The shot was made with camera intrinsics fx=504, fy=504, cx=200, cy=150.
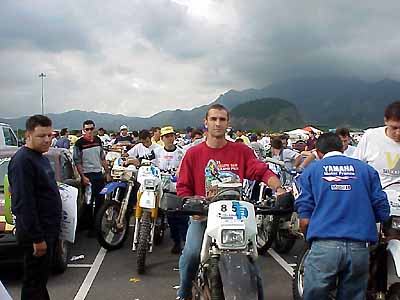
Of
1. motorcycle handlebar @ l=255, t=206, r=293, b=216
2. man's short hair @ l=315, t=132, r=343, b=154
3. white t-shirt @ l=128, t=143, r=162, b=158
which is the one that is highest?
man's short hair @ l=315, t=132, r=343, b=154

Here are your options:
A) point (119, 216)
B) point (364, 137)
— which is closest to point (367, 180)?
point (364, 137)

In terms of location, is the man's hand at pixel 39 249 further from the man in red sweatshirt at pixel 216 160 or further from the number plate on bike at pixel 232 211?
the number plate on bike at pixel 232 211

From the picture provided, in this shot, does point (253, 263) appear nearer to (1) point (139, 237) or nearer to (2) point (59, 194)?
(2) point (59, 194)

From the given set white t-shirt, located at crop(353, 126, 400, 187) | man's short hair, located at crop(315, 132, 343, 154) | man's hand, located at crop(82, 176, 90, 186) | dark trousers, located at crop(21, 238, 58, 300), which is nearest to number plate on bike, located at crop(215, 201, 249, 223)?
man's short hair, located at crop(315, 132, 343, 154)

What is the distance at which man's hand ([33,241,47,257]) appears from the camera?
3941 mm

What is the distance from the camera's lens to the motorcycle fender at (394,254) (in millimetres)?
3749

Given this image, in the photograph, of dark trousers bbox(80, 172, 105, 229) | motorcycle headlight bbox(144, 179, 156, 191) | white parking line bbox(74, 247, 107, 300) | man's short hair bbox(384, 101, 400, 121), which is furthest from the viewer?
dark trousers bbox(80, 172, 105, 229)

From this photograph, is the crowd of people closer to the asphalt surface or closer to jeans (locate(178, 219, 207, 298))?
jeans (locate(178, 219, 207, 298))

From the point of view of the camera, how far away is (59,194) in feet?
14.0

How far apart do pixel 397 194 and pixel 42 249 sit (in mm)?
2936

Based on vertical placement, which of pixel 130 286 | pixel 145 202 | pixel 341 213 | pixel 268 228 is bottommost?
pixel 130 286

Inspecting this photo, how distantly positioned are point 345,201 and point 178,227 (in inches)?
174

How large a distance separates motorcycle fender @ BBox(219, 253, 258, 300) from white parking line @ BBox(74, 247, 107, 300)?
2.92m

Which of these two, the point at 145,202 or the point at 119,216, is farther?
the point at 119,216
